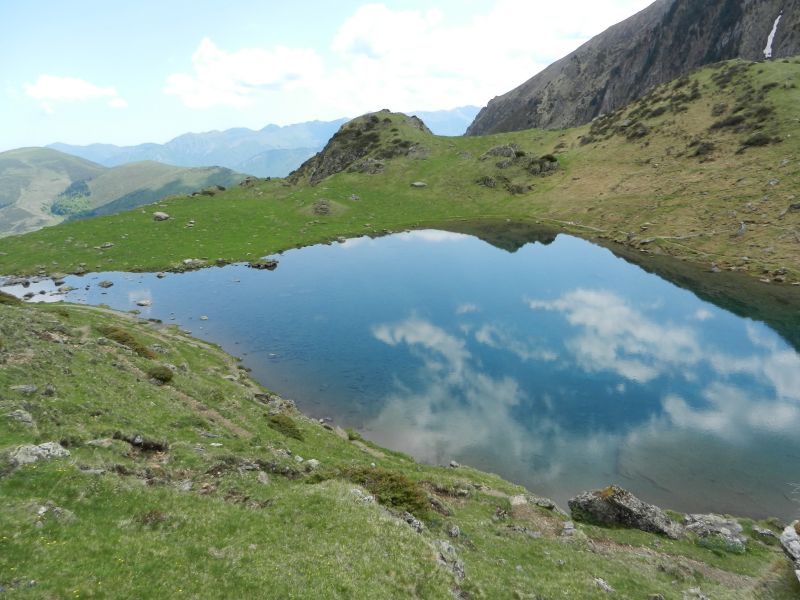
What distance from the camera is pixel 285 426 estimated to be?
112 feet

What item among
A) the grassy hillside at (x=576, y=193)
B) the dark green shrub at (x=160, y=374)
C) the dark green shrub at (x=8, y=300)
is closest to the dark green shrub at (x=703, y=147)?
the grassy hillside at (x=576, y=193)

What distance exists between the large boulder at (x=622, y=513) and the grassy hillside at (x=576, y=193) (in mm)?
68085

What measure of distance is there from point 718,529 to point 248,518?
28514mm

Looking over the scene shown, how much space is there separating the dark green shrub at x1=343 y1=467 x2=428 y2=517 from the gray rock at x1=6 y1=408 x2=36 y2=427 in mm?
16598

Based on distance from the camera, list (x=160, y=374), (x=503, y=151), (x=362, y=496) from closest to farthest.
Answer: (x=362, y=496) → (x=160, y=374) → (x=503, y=151)

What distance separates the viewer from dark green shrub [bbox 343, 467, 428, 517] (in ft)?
78.6

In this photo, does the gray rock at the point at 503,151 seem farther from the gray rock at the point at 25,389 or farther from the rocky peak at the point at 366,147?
the gray rock at the point at 25,389

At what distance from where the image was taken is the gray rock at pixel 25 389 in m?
24.4

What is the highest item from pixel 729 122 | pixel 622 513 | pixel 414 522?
pixel 729 122

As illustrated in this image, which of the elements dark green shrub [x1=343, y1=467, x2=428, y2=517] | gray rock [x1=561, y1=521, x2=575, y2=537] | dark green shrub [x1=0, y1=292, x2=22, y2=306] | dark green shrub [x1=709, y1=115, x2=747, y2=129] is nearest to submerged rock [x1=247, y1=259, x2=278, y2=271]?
dark green shrub [x1=0, y1=292, x2=22, y2=306]

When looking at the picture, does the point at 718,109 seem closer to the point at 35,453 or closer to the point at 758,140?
the point at 758,140

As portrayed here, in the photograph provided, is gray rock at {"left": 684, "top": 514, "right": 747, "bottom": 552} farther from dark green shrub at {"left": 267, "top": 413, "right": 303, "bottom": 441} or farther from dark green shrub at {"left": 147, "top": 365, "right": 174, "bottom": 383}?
dark green shrub at {"left": 147, "top": 365, "right": 174, "bottom": 383}

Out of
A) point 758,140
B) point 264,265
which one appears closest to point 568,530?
point 264,265

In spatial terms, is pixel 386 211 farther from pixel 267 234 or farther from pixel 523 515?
pixel 523 515
